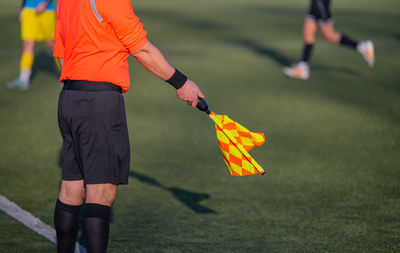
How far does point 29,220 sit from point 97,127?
1604 millimetres

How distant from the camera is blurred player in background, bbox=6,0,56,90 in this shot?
27.3 ft

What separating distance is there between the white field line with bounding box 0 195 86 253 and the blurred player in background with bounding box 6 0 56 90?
4047mm

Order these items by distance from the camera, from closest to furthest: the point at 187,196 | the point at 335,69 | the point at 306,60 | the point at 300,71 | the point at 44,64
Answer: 1. the point at 187,196
2. the point at 300,71
3. the point at 306,60
4. the point at 335,69
5. the point at 44,64

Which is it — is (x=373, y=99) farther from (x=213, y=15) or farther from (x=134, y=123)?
(x=213, y=15)

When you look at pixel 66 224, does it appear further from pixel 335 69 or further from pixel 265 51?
pixel 265 51

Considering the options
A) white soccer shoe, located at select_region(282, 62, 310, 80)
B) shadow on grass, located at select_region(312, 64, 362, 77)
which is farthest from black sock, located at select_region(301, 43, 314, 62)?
shadow on grass, located at select_region(312, 64, 362, 77)

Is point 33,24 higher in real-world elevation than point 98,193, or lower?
lower

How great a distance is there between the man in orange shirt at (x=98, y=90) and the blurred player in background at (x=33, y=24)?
537cm

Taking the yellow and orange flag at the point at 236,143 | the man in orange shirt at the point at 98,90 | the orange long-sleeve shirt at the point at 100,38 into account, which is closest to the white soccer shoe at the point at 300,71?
the yellow and orange flag at the point at 236,143

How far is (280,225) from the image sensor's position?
438 cm

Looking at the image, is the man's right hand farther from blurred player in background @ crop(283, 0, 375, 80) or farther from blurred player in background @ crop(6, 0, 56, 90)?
blurred player in background @ crop(283, 0, 375, 80)

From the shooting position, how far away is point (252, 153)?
19.9ft

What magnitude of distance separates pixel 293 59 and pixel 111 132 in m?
8.30

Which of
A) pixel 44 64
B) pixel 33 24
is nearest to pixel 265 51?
pixel 44 64
